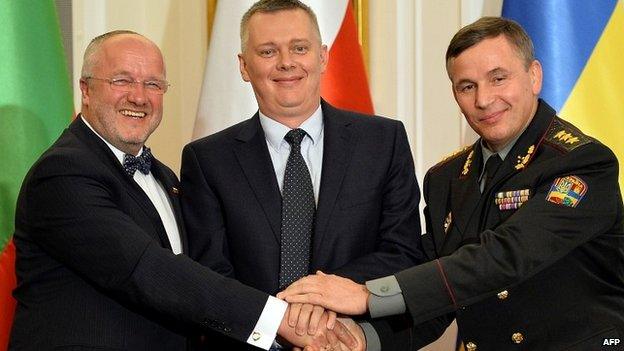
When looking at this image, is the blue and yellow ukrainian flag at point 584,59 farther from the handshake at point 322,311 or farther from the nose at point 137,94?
the nose at point 137,94

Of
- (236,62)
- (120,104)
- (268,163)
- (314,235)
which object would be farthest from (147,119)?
(236,62)

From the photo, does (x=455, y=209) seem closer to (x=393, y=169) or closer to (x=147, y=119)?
(x=393, y=169)

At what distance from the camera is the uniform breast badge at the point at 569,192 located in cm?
257

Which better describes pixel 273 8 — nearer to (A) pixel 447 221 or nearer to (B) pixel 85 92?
(B) pixel 85 92

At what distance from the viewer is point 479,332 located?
2.67 metres

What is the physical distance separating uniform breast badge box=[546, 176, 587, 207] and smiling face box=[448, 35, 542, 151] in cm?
25

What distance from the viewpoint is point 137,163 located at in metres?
2.88

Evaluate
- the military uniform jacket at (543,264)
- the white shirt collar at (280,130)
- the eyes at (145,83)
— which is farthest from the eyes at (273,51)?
the military uniform jacket at (543,264)

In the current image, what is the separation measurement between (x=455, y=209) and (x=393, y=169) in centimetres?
22

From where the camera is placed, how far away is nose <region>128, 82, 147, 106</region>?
2879 millimetres

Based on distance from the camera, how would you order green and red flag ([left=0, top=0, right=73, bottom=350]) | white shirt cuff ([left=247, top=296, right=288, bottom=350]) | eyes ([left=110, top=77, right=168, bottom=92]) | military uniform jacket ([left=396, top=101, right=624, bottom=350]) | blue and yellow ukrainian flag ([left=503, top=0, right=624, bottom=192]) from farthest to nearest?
blue and yellow ukrainian flag ([left=503, top=0, right=624, bottom=192]) < green and red flag ([left=0, top=0, right=73, bottom=350]) < eyes ([left=110, top=77, right=168, bottom=92]) < white shirt cuff ([left=247, top=296, right=288, bottom=350]) < military uniform jacket ([left=396, top=101, right=624, bottom=350])

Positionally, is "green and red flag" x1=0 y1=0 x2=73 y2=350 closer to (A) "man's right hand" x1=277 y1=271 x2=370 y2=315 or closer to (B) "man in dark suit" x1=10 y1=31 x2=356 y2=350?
(B) "man in dark suit" x1=10 y1=31 x2=356 y2=350

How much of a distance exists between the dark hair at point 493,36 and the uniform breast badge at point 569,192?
399 millimetres

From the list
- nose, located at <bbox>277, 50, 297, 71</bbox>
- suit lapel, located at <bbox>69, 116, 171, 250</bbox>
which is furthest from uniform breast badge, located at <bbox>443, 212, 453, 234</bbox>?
suit lapel, located at <bbox>69, 116, 171, 250</bbox>
